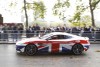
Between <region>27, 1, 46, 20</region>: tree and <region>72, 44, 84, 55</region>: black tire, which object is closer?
<region>72, 44, 84, 55</region>: black tire

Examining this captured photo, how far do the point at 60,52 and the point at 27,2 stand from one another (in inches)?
694

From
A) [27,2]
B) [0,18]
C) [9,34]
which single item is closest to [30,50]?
[9,34]

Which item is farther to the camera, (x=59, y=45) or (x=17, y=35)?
(x=17, y=35)

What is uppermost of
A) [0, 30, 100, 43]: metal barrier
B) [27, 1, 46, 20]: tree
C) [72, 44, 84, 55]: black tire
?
[27, 1, 46, 20]: tree

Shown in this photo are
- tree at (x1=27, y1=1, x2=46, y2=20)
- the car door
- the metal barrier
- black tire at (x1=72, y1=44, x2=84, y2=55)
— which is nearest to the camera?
the car door

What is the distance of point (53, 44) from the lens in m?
16.5

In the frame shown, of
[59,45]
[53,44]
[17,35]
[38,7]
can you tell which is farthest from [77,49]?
[38,7]

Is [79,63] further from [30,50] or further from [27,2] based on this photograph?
[27,2]

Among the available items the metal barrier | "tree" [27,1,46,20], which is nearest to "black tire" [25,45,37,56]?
the metal barrier

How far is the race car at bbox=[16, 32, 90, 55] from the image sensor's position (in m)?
16.3

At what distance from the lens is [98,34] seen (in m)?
25.0

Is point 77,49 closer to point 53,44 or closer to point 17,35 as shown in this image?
point 53,44

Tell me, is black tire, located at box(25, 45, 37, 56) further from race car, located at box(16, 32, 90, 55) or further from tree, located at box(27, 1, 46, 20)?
tree, located at box(27, 1, 46, 20)

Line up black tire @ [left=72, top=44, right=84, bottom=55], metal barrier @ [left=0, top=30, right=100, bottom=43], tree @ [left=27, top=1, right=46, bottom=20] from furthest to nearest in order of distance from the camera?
tree @ [left=27, top=1, right=46, bottom=20], metal barrier @ [left=0, top=30, right=100, bottom=43], black tire @ [left=72, top=44, right=84, bottom=55]
